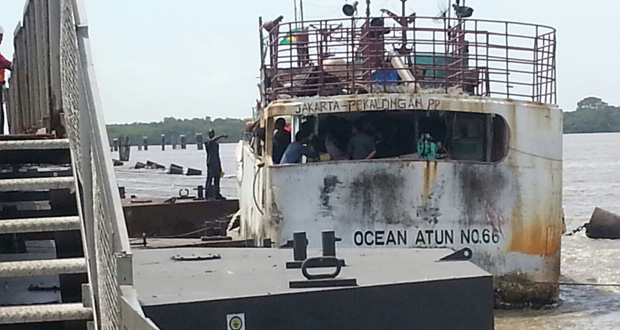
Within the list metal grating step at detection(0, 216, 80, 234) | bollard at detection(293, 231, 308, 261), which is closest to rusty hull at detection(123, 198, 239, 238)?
bollard at detection(293, 231, 308, 261)

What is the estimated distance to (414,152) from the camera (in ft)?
52.2

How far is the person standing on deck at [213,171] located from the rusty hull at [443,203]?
5054 millimetres

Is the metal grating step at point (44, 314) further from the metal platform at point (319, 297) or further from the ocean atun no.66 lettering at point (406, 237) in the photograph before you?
the ocean atun no.66 lettering at point (406, 237)

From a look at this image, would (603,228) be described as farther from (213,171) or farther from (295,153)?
(295,153)

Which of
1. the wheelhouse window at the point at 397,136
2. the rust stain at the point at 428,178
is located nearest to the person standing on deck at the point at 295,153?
the wheelhouse window at the point at 397,136

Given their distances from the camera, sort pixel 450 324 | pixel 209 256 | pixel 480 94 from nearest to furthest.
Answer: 1. pixel 450 324
2. pixel 209 256
3. pixel 480 94

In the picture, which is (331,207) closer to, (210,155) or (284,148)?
(284,148)

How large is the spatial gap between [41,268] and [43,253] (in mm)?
2603

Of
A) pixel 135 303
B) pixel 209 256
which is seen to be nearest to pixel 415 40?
pixel 209 256

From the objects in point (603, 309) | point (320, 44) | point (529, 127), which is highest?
point (320, 44)

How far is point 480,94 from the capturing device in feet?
51.3

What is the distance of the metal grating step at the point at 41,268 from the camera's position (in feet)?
17.2

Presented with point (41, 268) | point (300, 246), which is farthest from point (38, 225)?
point (300, 246)

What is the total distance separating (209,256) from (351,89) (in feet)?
28.3
